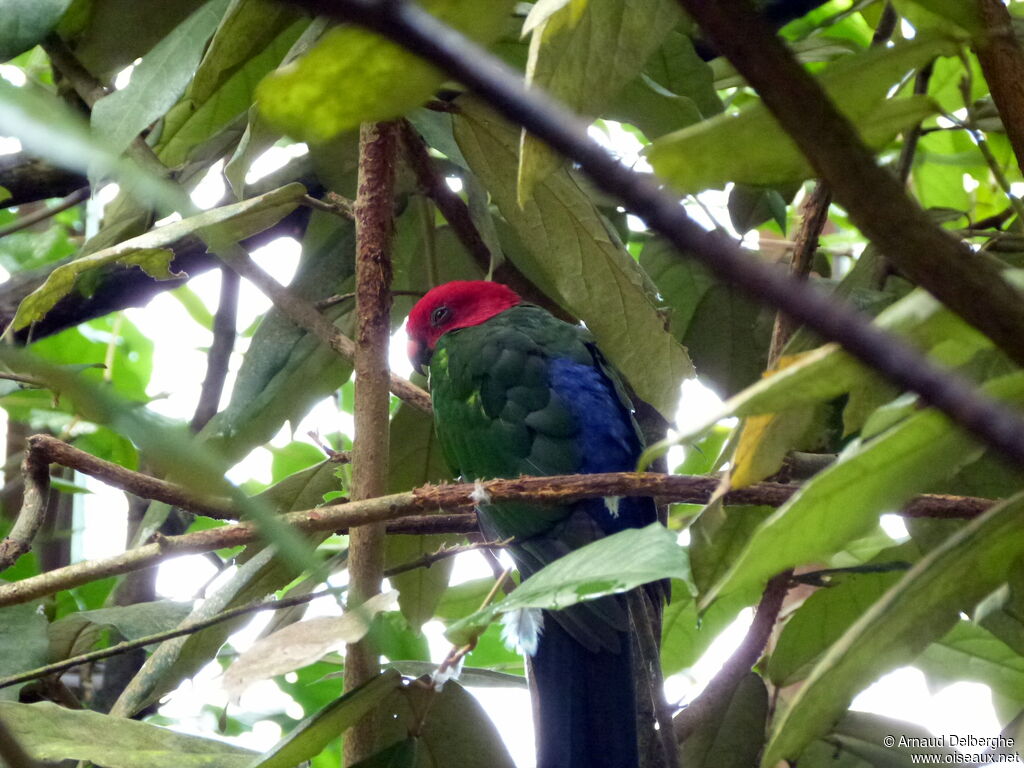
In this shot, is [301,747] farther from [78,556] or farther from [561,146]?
[78,556]

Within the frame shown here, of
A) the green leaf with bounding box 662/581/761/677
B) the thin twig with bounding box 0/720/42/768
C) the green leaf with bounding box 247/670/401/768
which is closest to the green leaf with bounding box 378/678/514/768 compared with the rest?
the green leaf with bounding box 247/670/401/768

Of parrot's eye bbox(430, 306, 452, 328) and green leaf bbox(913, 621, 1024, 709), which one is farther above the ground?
parrot's eye bbox(430, 306, 452, 328)

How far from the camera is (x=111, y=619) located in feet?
4.71

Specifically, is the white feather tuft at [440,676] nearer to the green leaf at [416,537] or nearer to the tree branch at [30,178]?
the green leaf at [416,537]

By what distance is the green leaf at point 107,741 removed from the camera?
1.06 m

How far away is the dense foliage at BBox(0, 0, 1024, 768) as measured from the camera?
0.64m

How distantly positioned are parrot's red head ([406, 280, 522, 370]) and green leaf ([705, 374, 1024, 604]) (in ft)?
4.89

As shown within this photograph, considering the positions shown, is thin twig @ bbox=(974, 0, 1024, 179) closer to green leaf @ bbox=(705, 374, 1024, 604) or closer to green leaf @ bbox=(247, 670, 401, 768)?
green leaf @ bbox=(705, 374, 1024, 604)

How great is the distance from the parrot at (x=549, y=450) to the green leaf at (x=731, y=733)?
114mm

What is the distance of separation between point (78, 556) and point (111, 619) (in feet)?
1.74

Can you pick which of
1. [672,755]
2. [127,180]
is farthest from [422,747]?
[127,180]

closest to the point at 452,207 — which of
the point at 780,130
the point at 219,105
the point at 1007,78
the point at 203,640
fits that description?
the point at 219,105

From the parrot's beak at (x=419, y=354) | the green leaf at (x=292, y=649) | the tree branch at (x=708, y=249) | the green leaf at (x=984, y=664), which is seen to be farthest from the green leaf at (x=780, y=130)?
the parrot's beak at (x=419, y=354)

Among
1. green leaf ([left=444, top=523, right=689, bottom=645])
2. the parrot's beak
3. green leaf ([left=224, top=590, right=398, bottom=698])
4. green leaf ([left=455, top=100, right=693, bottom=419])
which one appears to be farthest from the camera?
the parrot's beak
